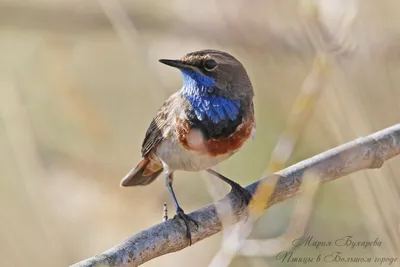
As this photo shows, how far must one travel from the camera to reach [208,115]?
13.2 feet

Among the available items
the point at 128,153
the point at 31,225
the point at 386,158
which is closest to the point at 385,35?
the point at 386,158

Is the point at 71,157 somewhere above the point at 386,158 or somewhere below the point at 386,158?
above

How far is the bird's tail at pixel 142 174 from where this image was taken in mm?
4738

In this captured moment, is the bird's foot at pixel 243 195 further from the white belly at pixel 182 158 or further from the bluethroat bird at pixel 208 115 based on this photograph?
the white belly at pixel 182 158

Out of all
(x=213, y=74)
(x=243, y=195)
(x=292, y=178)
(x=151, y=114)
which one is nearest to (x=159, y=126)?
(x=213, y=74)

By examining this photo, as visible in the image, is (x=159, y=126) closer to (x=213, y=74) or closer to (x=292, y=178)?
(x=213, y=74)

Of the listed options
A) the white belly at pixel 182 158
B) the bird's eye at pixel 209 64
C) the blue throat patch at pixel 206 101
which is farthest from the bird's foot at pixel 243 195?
the bird's eye at pixel 209 64

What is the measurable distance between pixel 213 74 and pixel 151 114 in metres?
2.10

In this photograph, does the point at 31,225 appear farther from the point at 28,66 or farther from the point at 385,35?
the point at 385,35

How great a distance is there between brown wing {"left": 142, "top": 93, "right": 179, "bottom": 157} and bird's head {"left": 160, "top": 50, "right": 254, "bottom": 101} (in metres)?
0.18

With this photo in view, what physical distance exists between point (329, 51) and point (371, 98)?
3.76 ft

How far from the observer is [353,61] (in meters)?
3.98

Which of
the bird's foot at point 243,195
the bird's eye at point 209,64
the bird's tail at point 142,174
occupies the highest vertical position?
the bird's eye at point 209,64

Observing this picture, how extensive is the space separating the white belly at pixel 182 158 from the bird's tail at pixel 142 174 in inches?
16.9
